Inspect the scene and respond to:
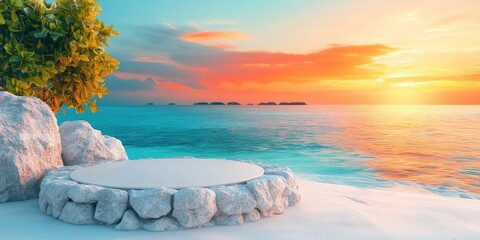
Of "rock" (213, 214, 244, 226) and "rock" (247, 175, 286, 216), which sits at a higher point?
"rock" (247, 175, 286, 216)

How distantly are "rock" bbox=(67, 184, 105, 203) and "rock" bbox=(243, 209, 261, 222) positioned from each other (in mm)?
1533

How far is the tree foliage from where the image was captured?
6098mm

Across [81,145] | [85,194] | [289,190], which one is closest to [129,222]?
[85,194]

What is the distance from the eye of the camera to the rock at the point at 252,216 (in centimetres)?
438

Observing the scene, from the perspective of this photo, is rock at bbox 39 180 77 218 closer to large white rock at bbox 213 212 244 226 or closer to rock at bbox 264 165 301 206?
large white rock at bbox 213 212 244 226

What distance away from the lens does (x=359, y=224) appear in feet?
14.6

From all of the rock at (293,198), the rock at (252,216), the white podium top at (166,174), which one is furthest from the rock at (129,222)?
the rock at (293,198)

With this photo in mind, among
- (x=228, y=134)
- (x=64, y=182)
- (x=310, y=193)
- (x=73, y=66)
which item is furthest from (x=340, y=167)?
(x=228, y=134)

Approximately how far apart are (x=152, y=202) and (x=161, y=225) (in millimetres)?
251

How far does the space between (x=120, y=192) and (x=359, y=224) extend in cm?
256

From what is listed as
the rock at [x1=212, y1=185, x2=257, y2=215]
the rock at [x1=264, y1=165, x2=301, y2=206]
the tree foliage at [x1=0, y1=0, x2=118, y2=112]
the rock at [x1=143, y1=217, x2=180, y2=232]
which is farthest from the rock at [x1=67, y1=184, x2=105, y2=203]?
the tree foliage at [x1=0, y1=0, x2=118, y2=112]

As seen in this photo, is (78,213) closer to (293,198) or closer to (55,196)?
(55,196)

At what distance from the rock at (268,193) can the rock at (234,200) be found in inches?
3.3

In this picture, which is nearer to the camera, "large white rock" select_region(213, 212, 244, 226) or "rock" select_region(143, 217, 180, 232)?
"rock" select_region(143, 217, 180, 232)
